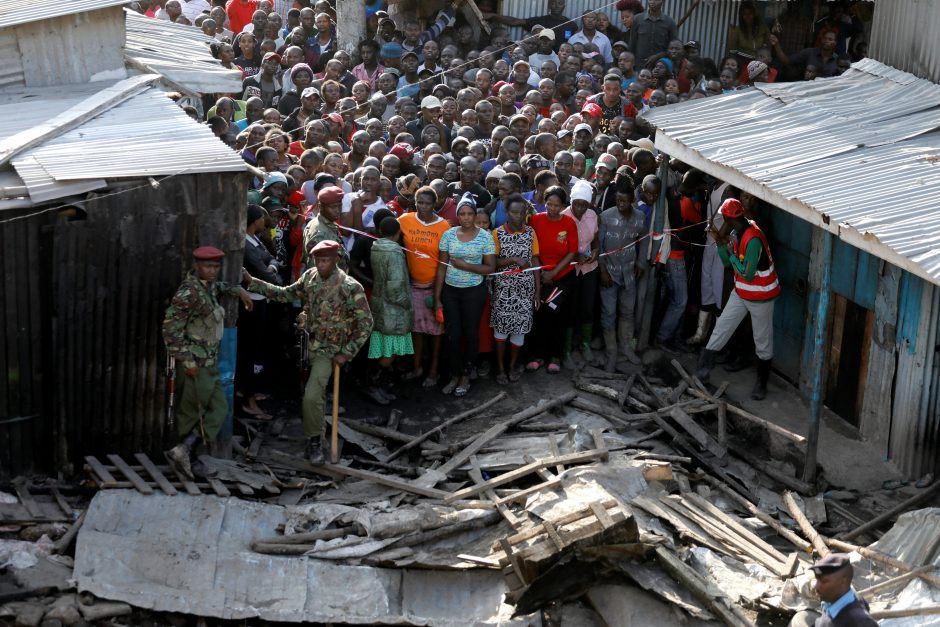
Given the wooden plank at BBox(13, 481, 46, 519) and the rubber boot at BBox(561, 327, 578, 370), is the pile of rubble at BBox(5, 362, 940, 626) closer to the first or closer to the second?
the wooden plank at BBox(13, 481, 46, 519)

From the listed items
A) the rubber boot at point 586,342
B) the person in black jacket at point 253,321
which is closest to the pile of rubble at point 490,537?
the person in black jacket at point 253,321

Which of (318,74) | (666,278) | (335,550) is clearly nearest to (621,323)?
(666,278)

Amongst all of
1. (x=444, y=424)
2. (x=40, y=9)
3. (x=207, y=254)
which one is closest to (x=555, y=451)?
(x=444, y=424)

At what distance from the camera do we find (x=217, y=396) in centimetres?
984

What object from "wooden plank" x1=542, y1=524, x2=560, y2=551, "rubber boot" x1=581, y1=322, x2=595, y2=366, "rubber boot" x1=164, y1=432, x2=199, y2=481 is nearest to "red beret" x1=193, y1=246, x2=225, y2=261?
"rubber boot" x1=164, y1=432, x2=199, y2=481

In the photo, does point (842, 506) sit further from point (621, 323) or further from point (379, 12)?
point (379, 12)

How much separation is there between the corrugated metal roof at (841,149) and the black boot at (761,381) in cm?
201

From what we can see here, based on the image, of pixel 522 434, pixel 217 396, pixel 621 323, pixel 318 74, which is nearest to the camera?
pixel 217 396

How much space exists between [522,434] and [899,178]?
378 cm

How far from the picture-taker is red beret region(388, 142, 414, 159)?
1283 cm

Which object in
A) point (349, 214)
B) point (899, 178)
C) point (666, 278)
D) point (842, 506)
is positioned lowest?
point (842, 506)

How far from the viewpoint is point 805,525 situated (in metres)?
9.74

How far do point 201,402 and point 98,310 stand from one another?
1037 mm

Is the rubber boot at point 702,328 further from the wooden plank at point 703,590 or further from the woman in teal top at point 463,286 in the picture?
the wooden plank at point 703,590
